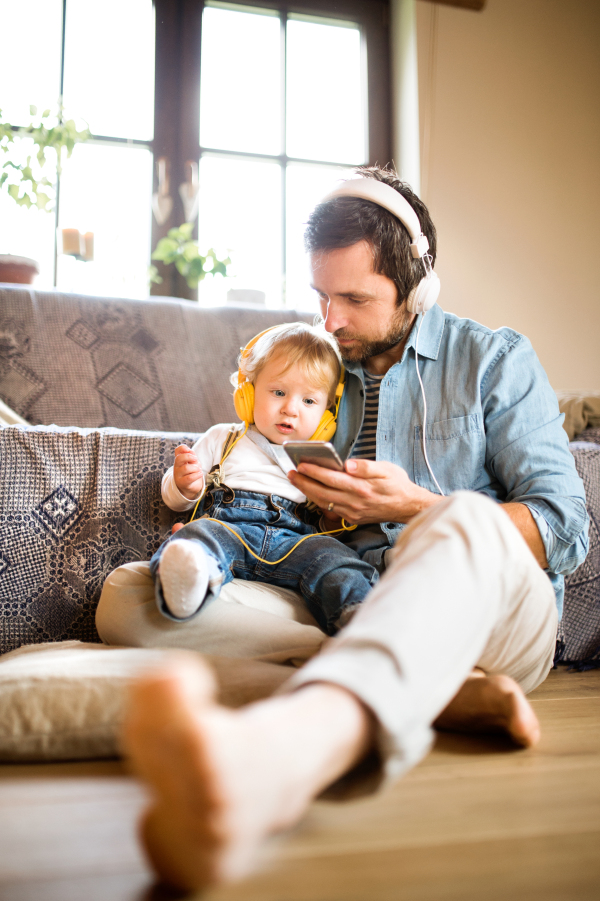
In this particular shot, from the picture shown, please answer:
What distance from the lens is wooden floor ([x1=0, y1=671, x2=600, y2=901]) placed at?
1.69ft

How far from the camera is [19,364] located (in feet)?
5.81

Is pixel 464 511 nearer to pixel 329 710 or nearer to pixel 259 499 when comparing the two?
pixel 329 710

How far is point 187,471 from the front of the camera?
1.28 meters

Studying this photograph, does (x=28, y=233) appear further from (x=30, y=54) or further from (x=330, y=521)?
(x=330, y=521)

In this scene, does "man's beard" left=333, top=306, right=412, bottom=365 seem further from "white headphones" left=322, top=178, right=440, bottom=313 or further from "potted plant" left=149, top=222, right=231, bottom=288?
"potted plant" left=149, top=222, right=231, bottom=288

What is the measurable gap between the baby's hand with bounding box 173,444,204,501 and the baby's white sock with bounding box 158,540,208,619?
0.28 m

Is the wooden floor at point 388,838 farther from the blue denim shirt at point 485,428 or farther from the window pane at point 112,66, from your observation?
the window pane at point 112,66

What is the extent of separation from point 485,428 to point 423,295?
11.7 inches

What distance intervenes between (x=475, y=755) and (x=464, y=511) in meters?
0.34

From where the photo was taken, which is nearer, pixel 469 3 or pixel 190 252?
pixel 469 3

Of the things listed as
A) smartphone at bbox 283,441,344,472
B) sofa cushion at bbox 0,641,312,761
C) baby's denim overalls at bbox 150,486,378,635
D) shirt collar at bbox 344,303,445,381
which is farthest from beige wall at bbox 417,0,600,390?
sofa cushion at bbox 0,641,312,761

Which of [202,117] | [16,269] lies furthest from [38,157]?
[202,117]

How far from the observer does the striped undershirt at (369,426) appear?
1.42 meters

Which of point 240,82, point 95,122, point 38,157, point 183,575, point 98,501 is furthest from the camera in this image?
point 240,82
